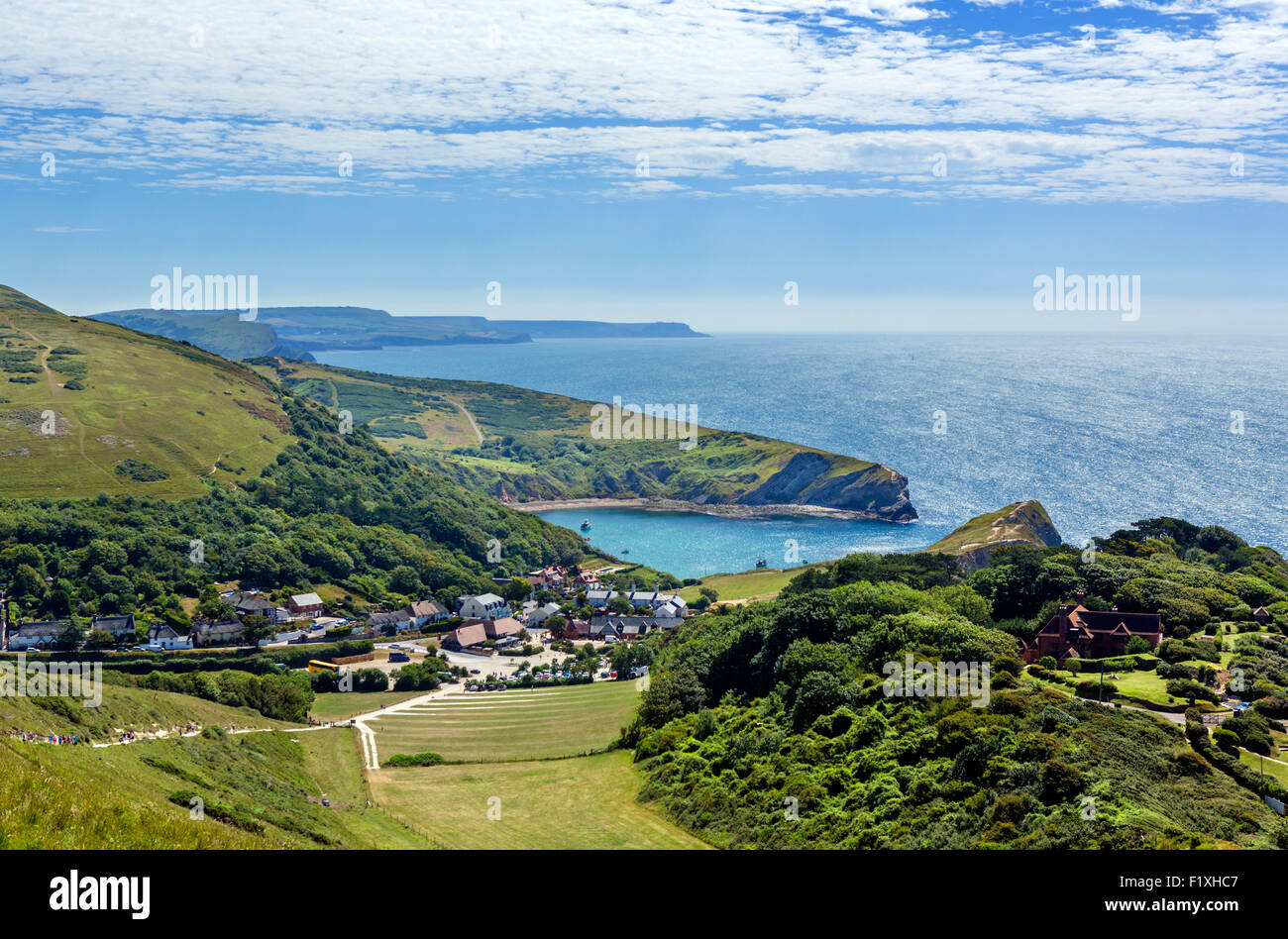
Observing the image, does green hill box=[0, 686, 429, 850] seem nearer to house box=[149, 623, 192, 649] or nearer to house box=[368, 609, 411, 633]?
house box=[149, 623, 192, 649]

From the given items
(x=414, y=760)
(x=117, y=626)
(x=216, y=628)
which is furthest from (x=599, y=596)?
(x=414, y=760)

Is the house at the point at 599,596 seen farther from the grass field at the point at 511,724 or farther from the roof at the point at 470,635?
the grass field at the point at 511,724

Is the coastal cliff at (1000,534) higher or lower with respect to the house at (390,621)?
higher

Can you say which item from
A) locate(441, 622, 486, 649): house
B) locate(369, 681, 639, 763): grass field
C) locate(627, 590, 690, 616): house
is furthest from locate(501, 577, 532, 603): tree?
locate(369, 681, 639, 763): grass field

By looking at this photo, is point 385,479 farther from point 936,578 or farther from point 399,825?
point 399,825

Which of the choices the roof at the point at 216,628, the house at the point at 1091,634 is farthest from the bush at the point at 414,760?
the roof at the point at 216,628

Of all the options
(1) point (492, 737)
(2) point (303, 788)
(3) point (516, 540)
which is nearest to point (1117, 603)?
(1) point (492, 737)
